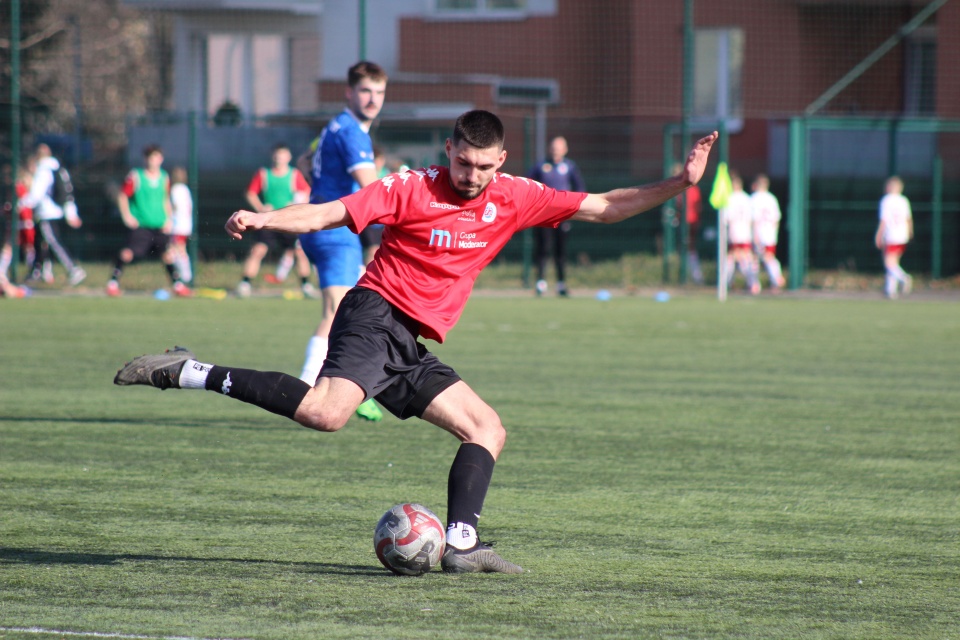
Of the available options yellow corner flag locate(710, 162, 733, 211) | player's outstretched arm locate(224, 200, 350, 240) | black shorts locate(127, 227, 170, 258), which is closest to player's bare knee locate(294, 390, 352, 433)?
player's outstretched arm locate(224, 200, 350, 240)

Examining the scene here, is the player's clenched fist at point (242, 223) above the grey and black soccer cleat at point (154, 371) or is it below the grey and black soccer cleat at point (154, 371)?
above

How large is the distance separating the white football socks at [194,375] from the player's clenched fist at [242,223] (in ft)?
2.13

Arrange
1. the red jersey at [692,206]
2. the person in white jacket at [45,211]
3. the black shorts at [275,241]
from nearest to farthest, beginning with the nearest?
the black shorts at [275,241]
the person in white jacket at [45,211]
the red jersey at [692,206]

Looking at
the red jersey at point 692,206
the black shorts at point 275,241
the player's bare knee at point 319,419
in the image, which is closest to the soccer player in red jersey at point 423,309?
the player's bare knee at point 319,419

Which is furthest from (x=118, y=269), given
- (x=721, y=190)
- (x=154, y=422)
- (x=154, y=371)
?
(x=154, y=371)

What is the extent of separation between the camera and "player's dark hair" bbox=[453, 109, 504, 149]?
4.79 meters

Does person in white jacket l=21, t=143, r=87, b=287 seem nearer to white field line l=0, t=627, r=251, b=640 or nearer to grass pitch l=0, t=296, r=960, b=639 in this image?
grass pitch l=0, t=296, r=960, b=639

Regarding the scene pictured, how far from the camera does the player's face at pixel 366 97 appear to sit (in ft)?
26.6

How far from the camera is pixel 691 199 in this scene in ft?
76.7

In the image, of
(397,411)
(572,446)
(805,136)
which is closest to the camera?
(397,411)

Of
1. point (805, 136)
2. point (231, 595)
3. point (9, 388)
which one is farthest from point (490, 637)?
point (805, 136)

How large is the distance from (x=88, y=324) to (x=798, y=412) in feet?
28.8

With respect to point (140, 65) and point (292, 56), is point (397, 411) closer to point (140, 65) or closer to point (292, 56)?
point (292, 56)

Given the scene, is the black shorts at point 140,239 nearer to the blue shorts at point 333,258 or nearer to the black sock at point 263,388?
the blue shorts at point 333,258
